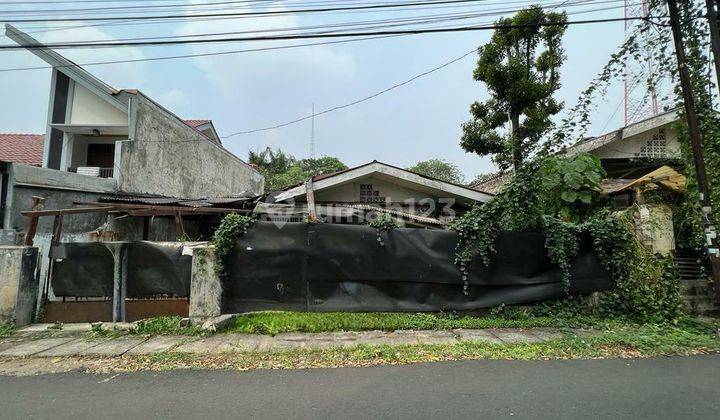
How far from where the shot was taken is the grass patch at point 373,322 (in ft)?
21.3

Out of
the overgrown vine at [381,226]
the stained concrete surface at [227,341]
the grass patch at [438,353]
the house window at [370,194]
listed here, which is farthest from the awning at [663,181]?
the overgrown vine at [381,226]

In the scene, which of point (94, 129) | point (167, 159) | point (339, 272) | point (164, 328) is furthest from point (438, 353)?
point (94, 129)

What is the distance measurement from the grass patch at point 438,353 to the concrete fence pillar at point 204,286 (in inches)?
50.8

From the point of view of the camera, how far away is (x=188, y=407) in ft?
12.3

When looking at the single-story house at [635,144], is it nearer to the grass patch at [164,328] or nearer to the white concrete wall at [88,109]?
the grass patch at [164,328]

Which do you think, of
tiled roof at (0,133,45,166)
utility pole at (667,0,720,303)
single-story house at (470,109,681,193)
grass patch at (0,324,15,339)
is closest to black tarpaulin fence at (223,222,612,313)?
utility pole at (667,0,720,303)

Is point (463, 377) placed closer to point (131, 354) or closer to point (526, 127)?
point (131, 354)

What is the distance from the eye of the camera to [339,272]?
6.79 meters

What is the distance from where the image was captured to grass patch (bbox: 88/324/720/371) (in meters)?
5.02

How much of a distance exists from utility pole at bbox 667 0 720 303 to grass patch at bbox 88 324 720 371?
1477 mm

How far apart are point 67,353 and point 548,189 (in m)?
8.84

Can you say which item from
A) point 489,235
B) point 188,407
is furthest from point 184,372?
point 489,235

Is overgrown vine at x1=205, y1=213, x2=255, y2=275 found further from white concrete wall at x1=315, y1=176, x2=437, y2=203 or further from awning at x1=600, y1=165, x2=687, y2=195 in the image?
awning at x1=600, y1=165, x2=687, y2=195

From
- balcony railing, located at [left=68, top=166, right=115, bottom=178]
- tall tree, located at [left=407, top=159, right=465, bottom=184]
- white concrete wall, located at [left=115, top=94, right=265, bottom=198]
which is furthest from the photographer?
tall tree, located at [left=407, top=159, right=465, bottom=184]
